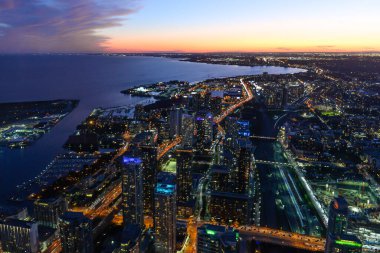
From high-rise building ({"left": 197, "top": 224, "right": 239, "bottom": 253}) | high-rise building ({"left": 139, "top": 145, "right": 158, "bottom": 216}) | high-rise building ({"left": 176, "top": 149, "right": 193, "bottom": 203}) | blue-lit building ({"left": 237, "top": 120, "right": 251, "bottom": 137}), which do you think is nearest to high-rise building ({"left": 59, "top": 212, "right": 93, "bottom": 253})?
high-rise building ({"left": 197, "top": 224, "right": 239, "bottom": 253})

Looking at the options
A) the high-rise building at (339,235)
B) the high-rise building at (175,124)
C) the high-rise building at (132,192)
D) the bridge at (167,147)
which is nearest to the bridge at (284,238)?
the high-rise building at (339,235)

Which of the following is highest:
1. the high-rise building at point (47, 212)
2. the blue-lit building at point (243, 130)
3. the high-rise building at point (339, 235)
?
the blue-lit building at point (243, 130)

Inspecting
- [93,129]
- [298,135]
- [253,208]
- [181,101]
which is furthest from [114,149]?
[181,101]

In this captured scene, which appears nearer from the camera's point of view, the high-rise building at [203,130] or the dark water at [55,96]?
the dark water at [55,96]

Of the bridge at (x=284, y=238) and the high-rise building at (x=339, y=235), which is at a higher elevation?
the high-rise building at (x=339, y=235)

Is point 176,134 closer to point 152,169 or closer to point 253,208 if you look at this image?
point 152,169

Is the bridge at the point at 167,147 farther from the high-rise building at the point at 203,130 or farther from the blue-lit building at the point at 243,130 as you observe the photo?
the blue-lit building at the point at 243,130

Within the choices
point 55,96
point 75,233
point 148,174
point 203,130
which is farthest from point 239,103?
point 75,233
